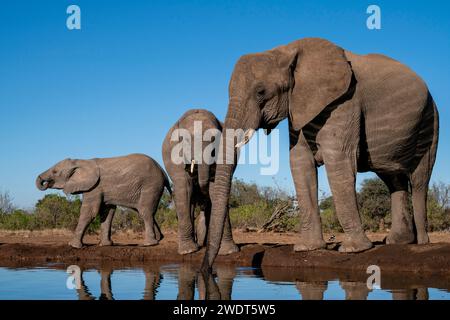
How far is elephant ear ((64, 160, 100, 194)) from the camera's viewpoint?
13750 mm

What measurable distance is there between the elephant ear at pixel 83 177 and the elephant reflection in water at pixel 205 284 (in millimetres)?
4989

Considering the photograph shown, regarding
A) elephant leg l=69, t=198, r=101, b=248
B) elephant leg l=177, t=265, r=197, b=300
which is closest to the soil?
elephant leg l=69, t=198, r=101, b=248

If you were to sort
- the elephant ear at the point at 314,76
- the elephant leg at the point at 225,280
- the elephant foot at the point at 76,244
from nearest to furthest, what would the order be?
1. the elephant leg at the point at 225,280
2. the elephant ear at the point at 314,76
3. the elephant foot at the point at 76,244

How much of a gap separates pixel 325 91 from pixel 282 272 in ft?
8.26

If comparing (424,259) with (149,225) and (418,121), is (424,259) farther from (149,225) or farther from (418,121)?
(149,225)

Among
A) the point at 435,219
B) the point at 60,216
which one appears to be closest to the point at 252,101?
the point at 435,219

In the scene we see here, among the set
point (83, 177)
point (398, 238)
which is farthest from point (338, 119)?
point (83, 177)

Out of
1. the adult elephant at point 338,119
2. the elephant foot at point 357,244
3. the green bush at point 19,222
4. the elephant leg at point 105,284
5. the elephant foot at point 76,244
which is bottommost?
the green bush at point 19,222

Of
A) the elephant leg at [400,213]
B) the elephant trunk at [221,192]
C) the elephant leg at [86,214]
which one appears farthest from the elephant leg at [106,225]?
the elephant trunk at [221,192]

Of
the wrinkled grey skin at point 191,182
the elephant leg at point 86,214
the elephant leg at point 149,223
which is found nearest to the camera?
the wrinkled grey skin at point 191,182

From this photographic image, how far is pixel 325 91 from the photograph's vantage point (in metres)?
8.69

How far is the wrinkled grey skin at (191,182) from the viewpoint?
1115 centimetres

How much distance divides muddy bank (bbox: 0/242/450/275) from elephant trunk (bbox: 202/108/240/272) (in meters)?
1.98

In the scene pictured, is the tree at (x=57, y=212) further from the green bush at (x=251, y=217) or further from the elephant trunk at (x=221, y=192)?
the elephant trunk at (x=221, y=192)
